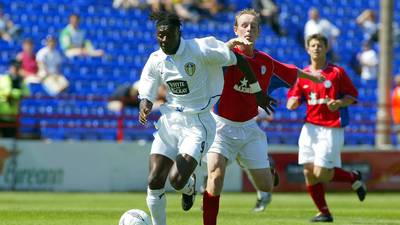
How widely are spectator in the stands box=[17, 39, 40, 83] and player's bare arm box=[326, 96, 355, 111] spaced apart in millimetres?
10272

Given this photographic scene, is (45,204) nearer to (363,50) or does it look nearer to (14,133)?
(14,133)

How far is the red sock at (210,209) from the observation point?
10.3 m

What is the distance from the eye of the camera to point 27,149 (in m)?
20.3

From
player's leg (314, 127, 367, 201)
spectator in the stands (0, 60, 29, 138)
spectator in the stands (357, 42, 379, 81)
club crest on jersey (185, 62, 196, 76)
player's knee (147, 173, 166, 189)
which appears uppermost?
club crest on jersey (185, 62, 196, 76)

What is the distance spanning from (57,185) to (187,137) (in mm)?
10932

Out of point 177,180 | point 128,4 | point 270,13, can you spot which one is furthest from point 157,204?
point 270,13

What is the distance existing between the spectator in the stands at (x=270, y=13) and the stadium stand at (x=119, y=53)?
0.19m

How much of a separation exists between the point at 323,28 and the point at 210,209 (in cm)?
1610

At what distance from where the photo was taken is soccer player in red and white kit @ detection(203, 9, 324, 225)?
11.0 m

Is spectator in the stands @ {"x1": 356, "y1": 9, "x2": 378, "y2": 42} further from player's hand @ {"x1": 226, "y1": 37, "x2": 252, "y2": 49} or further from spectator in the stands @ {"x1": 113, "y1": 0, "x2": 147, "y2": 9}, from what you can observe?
player's hand @ {"x1": 226, "y1": 37, "x2": 252, "y2": 49}

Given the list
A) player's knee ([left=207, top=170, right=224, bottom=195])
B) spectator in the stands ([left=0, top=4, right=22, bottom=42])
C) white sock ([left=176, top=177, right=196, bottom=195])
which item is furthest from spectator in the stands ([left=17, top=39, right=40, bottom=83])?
white sock ([left=176, top=177, right=196, bottom=195])

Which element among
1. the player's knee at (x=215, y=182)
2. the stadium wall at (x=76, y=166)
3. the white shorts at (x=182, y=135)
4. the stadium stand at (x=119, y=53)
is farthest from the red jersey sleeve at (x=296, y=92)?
the stadium stand at (x=119, y=53)

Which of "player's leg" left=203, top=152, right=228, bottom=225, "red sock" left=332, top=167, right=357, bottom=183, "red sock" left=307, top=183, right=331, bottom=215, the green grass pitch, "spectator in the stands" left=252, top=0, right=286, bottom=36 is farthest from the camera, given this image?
"spectator in the stands" left=252, top=0, right=286, bottom=36

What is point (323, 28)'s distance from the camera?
25.9 metres
